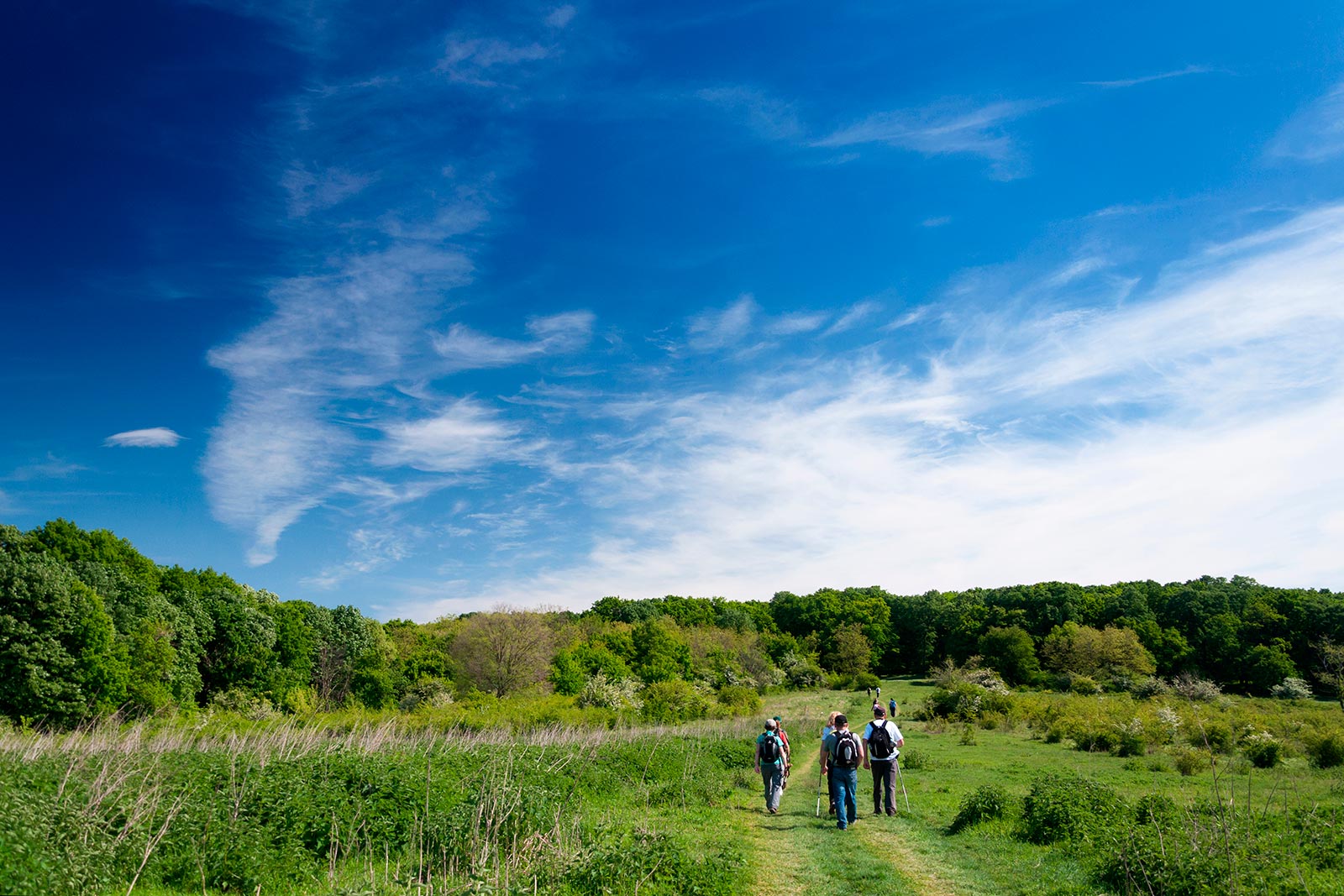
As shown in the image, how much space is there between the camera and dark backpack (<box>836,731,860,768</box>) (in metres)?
13.2

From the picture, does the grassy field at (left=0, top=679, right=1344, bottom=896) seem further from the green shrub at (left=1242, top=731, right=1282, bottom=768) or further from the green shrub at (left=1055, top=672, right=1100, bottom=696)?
the green shrub at (left=1055, top=672, right=1100, bottom=696)

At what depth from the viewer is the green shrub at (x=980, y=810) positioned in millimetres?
13344

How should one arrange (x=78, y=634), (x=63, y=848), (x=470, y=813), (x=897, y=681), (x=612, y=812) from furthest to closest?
(x=897, y=681) → (x=78, y=634) → (x=612, y=812) → (x=470, y=813) → (x=63, y=848)

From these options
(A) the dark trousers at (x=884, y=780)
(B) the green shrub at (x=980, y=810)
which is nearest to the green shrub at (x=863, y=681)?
(A) the dark trousers at (x=884, y=780)

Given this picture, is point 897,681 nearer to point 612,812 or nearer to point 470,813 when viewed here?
point 612,812

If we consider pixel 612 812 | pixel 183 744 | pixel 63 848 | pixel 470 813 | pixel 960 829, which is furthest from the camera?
pixel 183 744

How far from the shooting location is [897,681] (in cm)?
8031

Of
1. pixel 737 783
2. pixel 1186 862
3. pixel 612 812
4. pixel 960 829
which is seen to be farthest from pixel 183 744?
pixel 1186 862

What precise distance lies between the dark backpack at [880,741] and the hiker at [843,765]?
20.6 inches

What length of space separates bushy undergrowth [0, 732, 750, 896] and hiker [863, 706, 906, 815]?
4353 mm

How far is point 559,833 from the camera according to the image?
9.30 metres

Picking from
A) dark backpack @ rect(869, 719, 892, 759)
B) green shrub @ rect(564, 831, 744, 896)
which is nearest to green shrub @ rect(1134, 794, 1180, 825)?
dark backpack @ rect(869, 719, 892, 759)

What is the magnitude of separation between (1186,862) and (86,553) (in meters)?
58.1

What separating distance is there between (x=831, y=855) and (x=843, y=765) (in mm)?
2268
